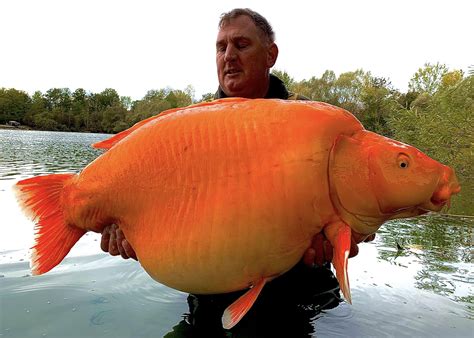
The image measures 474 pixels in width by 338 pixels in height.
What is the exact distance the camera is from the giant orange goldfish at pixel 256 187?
1825 mm

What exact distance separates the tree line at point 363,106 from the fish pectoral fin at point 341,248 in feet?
15.4

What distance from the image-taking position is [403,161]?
1.80 metres

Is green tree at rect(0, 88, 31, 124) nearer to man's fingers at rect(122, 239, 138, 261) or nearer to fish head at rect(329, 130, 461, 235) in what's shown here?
man's fingers at rect(122, 239, 138, 261)

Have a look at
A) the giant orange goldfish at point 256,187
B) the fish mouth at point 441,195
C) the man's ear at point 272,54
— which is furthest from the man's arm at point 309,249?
the man's ear at point 272,54

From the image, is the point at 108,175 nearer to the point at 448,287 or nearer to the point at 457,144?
the point at 448,287

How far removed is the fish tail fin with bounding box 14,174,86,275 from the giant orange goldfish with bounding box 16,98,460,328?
39 cm

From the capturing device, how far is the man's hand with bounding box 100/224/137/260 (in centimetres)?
233

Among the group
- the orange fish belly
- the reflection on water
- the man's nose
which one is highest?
the man's nose

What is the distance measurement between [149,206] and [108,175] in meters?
0.26

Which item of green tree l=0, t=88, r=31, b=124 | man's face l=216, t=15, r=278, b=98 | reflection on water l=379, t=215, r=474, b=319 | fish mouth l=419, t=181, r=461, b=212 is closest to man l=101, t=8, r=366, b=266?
man's face l=216, t=15, r=278, b=98

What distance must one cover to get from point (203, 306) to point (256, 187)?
169cm

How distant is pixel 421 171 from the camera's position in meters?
1.80

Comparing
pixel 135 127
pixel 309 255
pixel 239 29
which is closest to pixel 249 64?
pixel 239 29

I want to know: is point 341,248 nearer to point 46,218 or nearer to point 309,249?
point 309,249
